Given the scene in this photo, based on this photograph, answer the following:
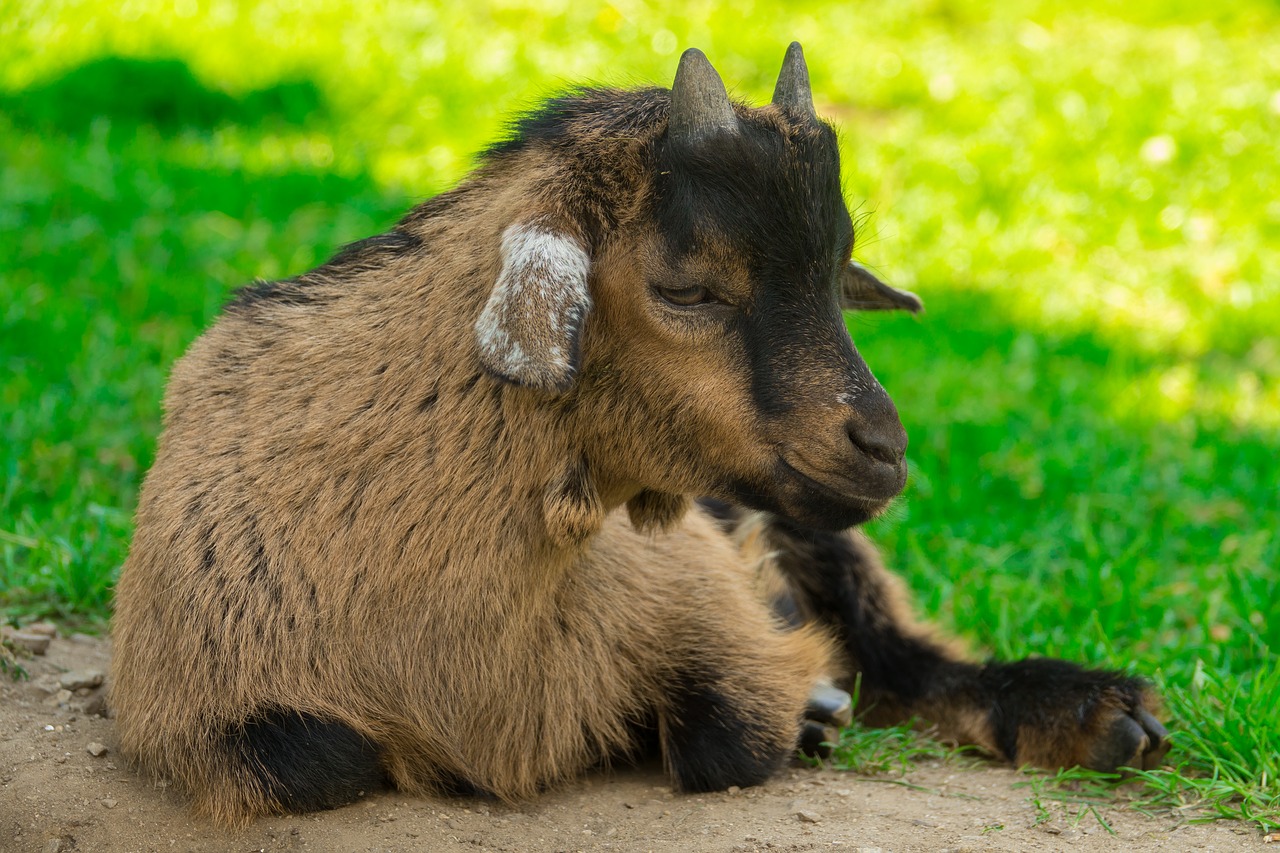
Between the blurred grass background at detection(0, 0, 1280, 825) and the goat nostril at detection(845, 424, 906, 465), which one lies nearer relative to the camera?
the goat nostril at detection(845, 424, 906, 465)

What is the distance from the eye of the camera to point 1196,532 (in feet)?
19.4

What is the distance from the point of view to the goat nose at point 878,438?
319 centimetres

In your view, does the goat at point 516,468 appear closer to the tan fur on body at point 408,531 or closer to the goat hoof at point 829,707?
the tan fur on body at point 408,531

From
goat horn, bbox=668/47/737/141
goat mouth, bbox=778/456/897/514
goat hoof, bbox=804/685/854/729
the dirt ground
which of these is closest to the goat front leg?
the dirt ground

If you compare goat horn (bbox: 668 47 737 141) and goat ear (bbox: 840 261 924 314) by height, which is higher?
goat horn (bbox: 668 47 737 141)

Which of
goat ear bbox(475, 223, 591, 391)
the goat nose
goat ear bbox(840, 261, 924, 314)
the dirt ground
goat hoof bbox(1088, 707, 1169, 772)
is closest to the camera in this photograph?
goat ear bbox(475, 223, 591, 391)

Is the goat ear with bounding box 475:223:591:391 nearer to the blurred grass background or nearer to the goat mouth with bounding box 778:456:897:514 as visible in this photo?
the goat mouth with bounding box 778:456:897:514

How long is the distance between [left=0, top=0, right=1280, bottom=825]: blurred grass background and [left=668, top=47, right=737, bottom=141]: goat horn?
2.96 ft

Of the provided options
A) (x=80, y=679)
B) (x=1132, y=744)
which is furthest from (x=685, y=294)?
(x=80, y=679)

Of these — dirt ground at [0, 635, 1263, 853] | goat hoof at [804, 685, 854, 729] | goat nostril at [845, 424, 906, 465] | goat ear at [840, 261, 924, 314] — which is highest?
goat ear at [840, 261, 924, 314]

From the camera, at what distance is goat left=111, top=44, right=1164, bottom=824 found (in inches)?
127

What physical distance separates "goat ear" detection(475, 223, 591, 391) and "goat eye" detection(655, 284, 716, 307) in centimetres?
20

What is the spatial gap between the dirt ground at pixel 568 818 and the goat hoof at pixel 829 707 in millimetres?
241

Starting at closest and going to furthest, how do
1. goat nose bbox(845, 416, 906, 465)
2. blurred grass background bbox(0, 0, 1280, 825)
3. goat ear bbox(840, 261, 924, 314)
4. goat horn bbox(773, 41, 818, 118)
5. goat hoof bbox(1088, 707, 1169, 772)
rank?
goat nose bbox(845, 416, 906, 465) < goat horn bbox(773, 41, 818, 118) < goat hoof bbox(1088, 707, 1169, 772) < goat ear bbox(840, 261, 924, 314) < blurred grass background bbox(0, 0, 1280, 825)
